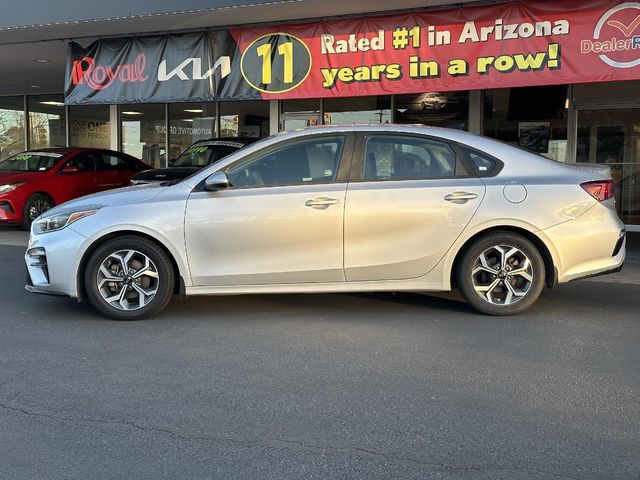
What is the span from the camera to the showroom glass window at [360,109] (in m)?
13.9

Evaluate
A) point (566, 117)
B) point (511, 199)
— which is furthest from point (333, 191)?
point (566, 117)

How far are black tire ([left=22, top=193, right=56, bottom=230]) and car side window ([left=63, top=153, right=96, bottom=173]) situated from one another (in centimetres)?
91

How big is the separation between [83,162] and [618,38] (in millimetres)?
10270

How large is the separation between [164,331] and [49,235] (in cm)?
137

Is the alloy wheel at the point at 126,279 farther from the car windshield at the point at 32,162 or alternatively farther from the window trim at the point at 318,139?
the car windshield at the point at 32,162

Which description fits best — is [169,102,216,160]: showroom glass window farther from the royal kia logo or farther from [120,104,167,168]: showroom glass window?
the royal kia logo

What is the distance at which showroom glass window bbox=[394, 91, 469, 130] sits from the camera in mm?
13125

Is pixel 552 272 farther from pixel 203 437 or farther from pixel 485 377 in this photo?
pixel 203 437

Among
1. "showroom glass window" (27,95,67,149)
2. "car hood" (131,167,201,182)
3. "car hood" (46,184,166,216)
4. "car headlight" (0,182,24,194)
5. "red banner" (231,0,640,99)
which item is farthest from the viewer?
"showroom glass window" (27,95,67,149)

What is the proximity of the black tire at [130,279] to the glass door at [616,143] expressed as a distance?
970cm

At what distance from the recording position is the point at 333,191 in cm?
557

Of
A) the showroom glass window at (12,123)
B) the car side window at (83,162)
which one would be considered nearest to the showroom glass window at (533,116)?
the car side window at (83,162)

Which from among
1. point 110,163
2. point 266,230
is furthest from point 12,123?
point 266,230

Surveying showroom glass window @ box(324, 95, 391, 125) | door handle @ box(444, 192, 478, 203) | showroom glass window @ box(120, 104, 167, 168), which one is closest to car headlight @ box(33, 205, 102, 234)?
door handle @ box(444, 192, 478, 203)
